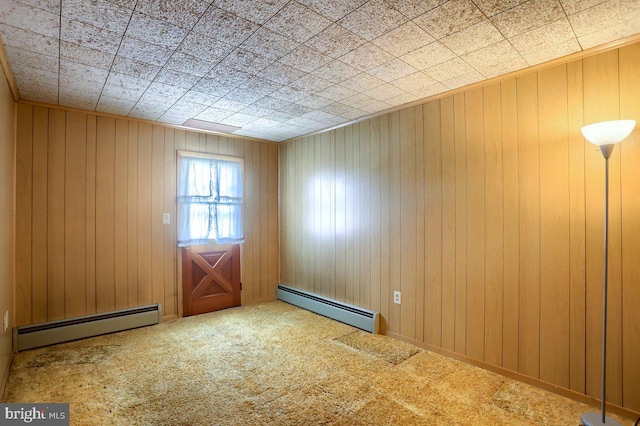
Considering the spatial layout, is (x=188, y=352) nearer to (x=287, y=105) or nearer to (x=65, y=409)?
(x=65, y=409)

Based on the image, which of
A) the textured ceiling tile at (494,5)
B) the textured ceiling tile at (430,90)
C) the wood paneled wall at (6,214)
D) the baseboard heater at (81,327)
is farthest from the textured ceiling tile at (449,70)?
the baseboard heater at (81,327)

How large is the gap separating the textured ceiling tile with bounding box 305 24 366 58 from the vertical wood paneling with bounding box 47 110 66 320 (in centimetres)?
278

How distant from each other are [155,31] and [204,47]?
0.29 metres

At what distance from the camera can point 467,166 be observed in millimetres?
2779

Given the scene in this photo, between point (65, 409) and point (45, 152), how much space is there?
2386mm

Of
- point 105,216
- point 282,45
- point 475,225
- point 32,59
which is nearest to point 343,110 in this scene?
point 282,45

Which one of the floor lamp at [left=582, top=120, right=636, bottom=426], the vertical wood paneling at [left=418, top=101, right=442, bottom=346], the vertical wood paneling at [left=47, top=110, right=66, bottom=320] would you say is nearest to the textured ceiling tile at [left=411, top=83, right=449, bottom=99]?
the vertical wood paneling at [left=418, top=101, right=442, bottom=346]

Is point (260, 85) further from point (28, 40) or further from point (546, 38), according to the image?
point (546, 38)

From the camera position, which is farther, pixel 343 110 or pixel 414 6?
pixel 343 110

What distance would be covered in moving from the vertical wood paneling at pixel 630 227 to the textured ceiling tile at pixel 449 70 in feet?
2.94

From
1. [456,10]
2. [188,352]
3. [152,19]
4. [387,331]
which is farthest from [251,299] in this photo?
[456,10]

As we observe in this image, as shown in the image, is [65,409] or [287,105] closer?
[65,409]

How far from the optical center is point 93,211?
3463mm

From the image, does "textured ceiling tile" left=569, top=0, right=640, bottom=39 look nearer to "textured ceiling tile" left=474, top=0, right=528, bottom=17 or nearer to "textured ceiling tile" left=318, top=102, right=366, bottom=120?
"textured ceiling tile" left=474, top=0, right=528, bottom=17
